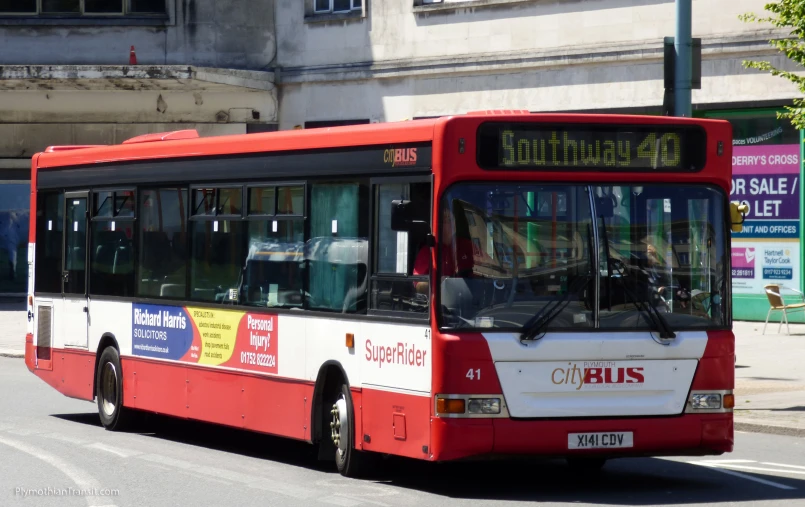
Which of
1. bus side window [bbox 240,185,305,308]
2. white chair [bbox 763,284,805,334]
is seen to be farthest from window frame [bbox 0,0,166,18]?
bus side window [bbox 240,185,305,308]

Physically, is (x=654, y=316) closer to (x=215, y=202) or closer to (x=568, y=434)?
(x=568, y=434)

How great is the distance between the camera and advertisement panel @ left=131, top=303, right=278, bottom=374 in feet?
37.9

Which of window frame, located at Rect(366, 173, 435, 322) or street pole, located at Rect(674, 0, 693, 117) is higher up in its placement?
street pole, located at Rect(674, 0, 693, 117)

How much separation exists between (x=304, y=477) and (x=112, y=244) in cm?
454

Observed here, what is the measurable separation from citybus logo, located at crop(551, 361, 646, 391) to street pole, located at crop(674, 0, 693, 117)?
19.5ft

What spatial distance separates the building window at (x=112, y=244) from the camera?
13.8m

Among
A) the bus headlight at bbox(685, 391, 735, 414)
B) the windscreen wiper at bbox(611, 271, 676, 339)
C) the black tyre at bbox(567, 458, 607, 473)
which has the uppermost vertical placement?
the windscreen wiper at bbox(611, 271, 676, 339)

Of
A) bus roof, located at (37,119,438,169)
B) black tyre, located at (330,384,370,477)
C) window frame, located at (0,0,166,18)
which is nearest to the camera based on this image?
bus roof, located at (37,119,438,169)

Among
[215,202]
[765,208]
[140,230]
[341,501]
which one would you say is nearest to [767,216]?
[765,208]

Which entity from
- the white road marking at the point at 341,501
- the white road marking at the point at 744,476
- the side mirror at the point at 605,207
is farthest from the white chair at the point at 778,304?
the white road marking at the point at 341,501

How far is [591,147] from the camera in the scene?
966 cm

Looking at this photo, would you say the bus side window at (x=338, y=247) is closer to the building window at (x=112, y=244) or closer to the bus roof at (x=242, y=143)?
the bus roof at (x=242, y=143)

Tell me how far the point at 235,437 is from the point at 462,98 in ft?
48.8

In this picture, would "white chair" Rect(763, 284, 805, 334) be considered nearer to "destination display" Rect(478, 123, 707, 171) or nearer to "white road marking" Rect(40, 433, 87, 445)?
"white road marking" Rect(40, 433, 87, 445)
